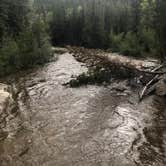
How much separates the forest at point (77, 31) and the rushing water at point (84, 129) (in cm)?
922

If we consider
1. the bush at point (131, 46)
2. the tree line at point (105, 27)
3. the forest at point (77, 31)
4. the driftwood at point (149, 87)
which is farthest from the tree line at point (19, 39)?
the driftwood at point (149, 87)

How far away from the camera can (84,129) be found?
1606 cm

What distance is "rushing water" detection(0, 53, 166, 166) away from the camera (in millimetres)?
12859

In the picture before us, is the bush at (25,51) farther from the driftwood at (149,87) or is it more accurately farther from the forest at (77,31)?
the driftwood at (149,87)

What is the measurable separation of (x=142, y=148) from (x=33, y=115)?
8183mm

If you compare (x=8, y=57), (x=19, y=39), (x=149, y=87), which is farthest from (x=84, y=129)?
(x=19, y=39)

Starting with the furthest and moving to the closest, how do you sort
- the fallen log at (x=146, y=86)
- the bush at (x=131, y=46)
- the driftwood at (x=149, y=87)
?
1. the bush at (x=131, y=46)
2. the driftwood at (x=149, y=87)
3. the fallen log at (x=146, y=86)

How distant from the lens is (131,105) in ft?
66.4

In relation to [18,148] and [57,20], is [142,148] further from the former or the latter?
[57,20]

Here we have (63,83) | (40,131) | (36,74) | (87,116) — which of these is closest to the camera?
(40,131)

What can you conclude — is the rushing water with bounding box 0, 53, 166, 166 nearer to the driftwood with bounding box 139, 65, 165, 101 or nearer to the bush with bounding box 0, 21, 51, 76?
the driftwood with bounding box 139, 65, 165, 101

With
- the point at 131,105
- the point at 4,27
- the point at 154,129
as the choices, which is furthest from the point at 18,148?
the point at 4,27

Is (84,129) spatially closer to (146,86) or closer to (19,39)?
(146,86)

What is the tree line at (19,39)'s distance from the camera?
33.0m
